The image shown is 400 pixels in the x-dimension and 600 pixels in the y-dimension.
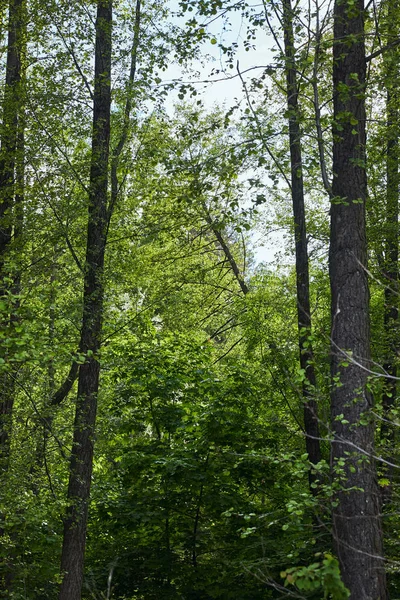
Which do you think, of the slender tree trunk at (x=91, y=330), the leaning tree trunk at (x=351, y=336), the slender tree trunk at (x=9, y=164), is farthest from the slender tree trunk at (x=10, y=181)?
the leaning tree trunk at (x=351, y=336)

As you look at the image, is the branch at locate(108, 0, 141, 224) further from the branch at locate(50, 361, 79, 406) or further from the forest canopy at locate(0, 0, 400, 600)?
the branch at locate(50, 361, 79, 406)

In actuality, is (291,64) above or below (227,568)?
above

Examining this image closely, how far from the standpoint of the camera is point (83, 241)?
981 cm

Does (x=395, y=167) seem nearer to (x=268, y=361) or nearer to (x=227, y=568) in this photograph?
(x=268, y=361)

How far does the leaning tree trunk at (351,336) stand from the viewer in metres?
6.00

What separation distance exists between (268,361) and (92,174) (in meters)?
4.33

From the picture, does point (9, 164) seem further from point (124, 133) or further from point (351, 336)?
point (351, 336)

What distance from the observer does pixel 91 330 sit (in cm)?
918

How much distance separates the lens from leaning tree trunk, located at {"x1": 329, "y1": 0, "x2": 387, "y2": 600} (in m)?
6.00

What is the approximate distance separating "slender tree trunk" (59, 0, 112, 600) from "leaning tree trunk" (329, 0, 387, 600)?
3347 millimetres

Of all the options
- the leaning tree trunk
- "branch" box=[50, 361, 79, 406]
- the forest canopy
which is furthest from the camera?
"branch" box=[50, 361, 79, 406]

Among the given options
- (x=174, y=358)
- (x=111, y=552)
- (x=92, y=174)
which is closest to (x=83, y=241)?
(x=92, y=174)

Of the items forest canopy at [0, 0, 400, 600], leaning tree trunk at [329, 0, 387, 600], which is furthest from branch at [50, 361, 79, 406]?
leaning tree trunk at [329, 0, 387, 600]

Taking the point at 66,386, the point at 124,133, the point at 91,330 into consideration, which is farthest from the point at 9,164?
the point at 66,386
